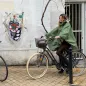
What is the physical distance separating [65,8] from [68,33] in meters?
2.47

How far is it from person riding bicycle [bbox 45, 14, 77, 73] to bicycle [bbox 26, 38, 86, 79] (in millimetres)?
163

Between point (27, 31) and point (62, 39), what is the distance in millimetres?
1974

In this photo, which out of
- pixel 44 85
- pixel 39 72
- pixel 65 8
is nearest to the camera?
pixel 44 85

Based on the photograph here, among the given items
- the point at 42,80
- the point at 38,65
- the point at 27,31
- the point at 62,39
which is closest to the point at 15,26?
the point at 27,31

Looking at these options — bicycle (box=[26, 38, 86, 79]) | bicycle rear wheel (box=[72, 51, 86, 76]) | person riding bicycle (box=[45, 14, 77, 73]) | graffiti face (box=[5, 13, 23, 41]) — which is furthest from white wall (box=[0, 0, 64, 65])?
bicycle rear wheel (box=[72, 51, 86, 76])

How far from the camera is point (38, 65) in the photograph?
7.85 meters

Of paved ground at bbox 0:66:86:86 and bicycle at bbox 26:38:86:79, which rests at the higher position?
bicycle at bbox 26:38:86:79

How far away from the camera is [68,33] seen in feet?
25.0

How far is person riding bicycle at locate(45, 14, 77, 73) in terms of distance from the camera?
7605 millimetres

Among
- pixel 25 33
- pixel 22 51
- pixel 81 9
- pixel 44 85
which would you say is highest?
pixel 81 9

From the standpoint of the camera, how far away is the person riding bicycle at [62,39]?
7605mm

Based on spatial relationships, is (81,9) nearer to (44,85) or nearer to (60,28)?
(60,28)

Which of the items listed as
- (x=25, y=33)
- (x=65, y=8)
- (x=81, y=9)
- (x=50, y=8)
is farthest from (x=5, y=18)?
(x=81, y=9)

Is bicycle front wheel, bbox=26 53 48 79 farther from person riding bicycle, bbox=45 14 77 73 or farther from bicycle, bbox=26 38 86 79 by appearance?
person riding bicycle, bbox=45 14 77 73
